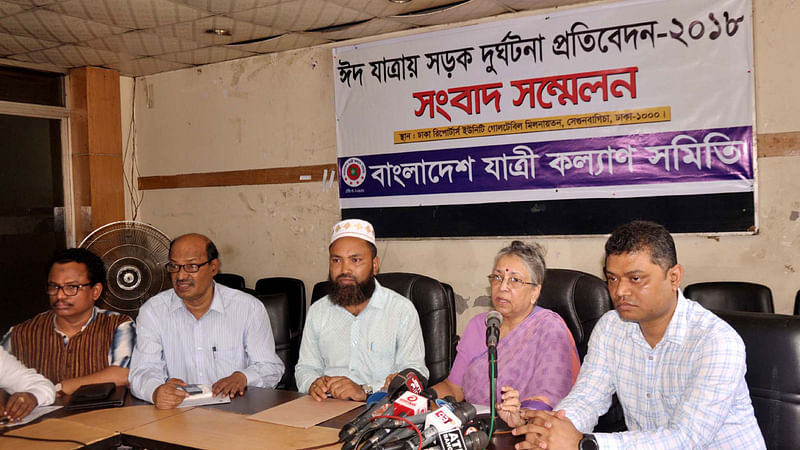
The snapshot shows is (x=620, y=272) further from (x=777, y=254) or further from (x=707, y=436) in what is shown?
(x=777, y=254)

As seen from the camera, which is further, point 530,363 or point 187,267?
point 187,267

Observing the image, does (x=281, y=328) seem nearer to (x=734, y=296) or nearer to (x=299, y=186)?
(x=299, y=186)

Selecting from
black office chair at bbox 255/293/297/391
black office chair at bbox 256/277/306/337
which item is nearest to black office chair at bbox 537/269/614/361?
black office chair at bbox 255/293/297/391

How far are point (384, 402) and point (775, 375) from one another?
45.5 inches

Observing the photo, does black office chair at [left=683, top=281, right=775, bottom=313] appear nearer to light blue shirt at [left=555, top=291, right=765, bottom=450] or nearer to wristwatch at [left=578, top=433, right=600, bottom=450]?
light blue shirt at [left=555, top=291, right=765, bottom=450]

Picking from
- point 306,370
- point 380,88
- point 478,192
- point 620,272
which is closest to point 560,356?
point 620,272

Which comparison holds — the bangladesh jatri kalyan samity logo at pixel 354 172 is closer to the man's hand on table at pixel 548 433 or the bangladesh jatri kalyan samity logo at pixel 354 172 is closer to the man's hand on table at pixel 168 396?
the man's hand on table at pixel 168 396

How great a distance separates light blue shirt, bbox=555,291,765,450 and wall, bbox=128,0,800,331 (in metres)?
2.13

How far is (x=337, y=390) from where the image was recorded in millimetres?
2512

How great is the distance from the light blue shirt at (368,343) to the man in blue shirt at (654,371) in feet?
2.87

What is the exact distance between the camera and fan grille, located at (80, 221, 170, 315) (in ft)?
15.1

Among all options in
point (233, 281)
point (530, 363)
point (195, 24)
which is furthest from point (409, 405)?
point (233, 281)

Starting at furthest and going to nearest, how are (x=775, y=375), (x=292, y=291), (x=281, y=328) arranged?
(x=292, y=291)
(x=281, y=328)
(x=775, y=375)

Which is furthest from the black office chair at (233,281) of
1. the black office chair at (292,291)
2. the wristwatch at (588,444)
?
the wristwatch at (588,444)
